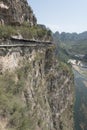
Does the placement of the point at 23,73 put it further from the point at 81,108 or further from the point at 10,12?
the point at 81,108

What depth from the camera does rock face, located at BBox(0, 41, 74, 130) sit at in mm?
21422

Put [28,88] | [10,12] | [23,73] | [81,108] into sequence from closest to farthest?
[23,73]
[28,88]
[10,12]
[81,108]

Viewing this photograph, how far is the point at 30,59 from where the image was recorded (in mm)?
32750

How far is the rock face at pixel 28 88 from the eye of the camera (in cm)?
2142

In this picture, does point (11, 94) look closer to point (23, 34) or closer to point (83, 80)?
point (23, 34)

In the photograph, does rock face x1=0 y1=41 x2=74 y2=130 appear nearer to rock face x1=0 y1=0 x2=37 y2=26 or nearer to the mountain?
the mountain

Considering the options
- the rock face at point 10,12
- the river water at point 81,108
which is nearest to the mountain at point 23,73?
the rock face at point 10,12

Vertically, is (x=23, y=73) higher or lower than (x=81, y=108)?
higher

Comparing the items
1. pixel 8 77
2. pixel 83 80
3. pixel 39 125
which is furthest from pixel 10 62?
pixel 83 80

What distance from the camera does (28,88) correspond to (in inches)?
1156

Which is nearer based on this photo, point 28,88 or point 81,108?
point 28,88

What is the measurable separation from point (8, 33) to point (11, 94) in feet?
21.1

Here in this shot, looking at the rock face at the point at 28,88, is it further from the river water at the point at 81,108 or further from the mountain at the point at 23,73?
the river water at the point at 81,108

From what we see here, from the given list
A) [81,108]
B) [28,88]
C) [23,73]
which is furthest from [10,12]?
[81,108]
